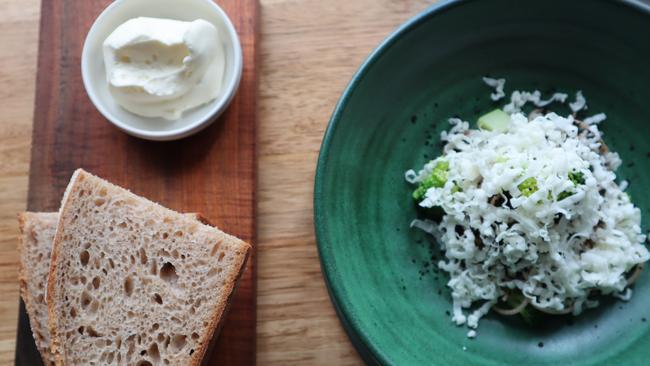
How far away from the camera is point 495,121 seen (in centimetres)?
247

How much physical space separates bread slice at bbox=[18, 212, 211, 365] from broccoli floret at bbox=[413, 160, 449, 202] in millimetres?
698

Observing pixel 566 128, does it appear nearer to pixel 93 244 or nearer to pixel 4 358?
pixel 93 244

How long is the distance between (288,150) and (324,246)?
42 cm

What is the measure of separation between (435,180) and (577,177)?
43cm

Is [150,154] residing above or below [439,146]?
below

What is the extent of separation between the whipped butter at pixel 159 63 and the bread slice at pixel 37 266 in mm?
398

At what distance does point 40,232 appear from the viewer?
2.41 metres

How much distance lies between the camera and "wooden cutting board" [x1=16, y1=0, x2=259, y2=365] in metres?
2.43

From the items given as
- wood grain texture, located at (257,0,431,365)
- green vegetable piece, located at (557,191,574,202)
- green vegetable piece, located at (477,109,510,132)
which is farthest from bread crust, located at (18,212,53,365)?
green vegetable piece, located at (557,191,574,202)

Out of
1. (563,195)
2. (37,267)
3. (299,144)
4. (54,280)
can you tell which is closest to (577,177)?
(563,195)

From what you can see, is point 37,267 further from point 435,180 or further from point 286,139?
point 435,180

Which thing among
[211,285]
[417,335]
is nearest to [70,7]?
[211,285]

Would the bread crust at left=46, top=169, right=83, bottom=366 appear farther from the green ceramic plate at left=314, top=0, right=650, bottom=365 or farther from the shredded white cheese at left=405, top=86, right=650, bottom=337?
the shredded white cheese at left=405, top=86, right=650, bottom=337

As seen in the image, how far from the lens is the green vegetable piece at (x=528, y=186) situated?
2193 millimetres
